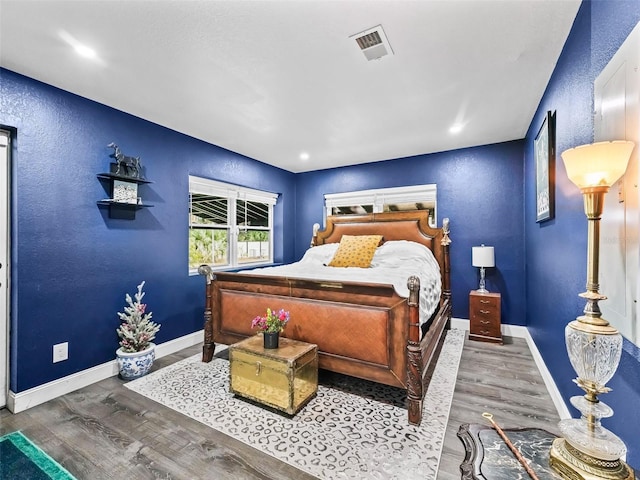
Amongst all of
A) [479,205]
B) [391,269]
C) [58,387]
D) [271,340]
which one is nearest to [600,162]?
[271,340]

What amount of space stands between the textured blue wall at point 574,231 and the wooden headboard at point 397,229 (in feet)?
3.93

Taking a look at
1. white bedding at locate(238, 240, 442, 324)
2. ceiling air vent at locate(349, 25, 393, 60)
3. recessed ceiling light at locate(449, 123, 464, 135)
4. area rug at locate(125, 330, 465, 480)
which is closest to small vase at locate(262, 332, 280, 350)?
area rug at locate(125, 330, 465, 480)

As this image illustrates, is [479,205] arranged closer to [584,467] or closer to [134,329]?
[584,467]

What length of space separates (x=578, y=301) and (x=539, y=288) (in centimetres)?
122

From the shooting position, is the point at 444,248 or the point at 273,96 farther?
the point at 444,248

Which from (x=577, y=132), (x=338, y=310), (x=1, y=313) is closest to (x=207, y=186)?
(x=1, y=313)

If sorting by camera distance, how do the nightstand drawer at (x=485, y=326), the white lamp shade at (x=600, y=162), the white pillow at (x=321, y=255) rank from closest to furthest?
the white lamp shade at (x=600, y=162)
the nightstand drawer at (x=485, y=326)
the white pillow at (x=321, y=255)

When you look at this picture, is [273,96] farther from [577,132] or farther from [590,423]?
[590,423]

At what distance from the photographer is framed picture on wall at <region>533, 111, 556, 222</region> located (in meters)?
2.24

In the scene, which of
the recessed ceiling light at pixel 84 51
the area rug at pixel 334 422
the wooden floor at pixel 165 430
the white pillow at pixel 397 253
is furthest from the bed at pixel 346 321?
the recessed ceiling light at pixel 84 51

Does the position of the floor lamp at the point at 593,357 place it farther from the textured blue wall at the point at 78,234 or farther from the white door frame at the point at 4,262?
the white door frame at the point at 4,262

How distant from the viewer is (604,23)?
1356mm

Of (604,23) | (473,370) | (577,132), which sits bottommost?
(473,370)

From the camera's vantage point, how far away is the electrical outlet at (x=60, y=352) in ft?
7.83
